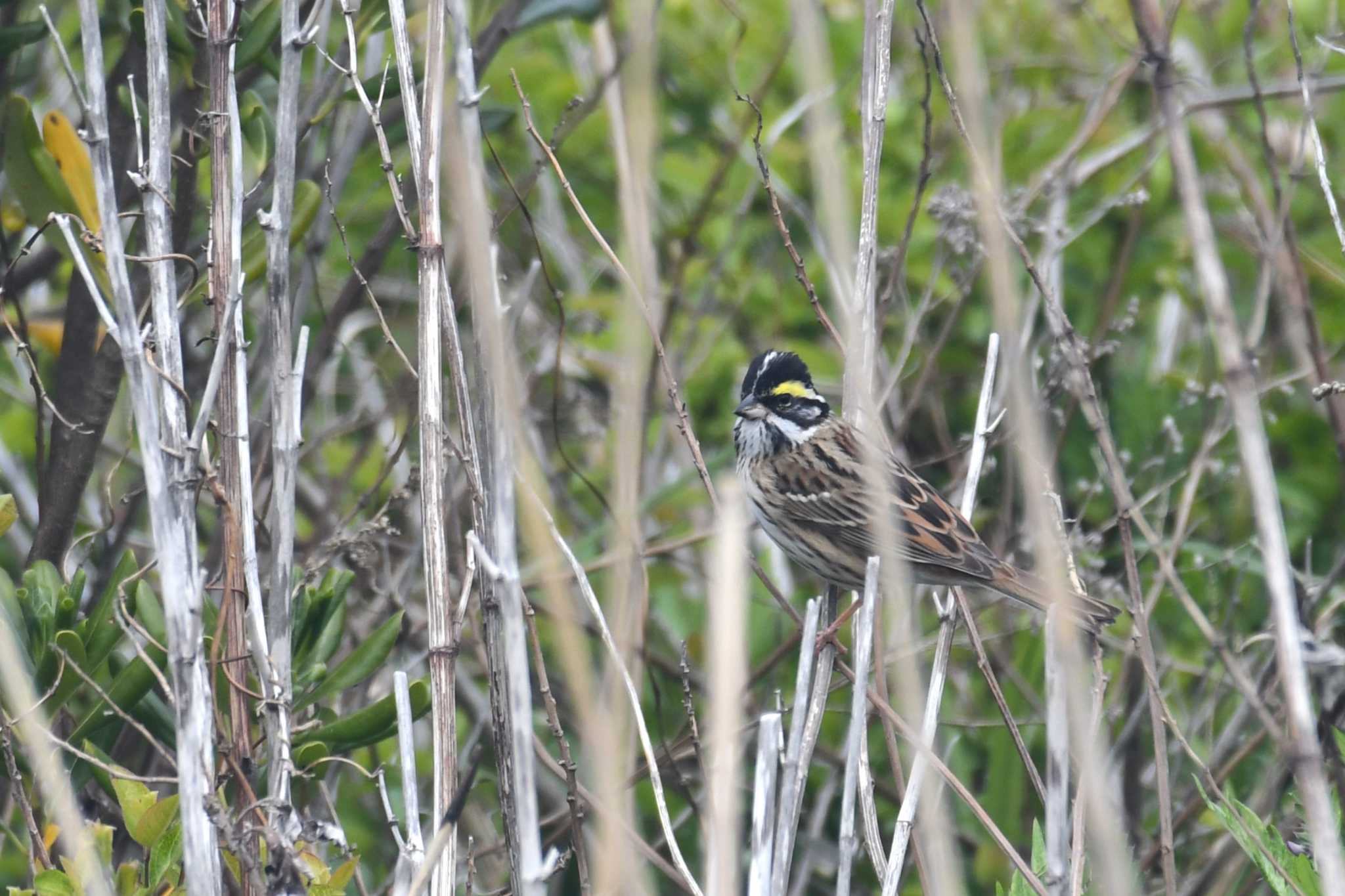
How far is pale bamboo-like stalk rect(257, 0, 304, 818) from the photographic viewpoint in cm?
217

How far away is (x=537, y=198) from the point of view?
5.06 meters

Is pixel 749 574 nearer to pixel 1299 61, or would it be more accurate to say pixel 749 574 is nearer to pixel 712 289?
pixel 712 289

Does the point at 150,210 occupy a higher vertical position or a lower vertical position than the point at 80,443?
higher

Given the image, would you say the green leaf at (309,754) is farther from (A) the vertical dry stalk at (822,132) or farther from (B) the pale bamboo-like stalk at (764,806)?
(A) the vertical dry stalk at (822,132)

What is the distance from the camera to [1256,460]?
5.62 feet

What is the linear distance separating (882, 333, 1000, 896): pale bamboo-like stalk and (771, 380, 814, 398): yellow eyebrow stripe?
74cm

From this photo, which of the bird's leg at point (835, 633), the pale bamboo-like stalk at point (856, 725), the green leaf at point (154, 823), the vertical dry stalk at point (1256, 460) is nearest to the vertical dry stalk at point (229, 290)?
the green leaf at point (154, 823)

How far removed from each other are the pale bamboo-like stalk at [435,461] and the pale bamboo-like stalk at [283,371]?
172mm

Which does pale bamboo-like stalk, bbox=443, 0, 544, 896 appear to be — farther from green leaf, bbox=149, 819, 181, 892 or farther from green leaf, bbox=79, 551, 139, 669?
green leaf, bbox=79, 551, 139, 669

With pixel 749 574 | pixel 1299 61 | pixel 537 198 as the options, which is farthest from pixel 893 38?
pixel 1299 61

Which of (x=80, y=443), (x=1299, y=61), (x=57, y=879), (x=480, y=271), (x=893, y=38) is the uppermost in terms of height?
(x=893, y=38)

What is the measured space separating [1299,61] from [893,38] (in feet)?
9.18

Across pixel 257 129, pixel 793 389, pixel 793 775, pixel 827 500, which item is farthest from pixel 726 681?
pixel 827 500

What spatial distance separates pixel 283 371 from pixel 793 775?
39.4 inches
